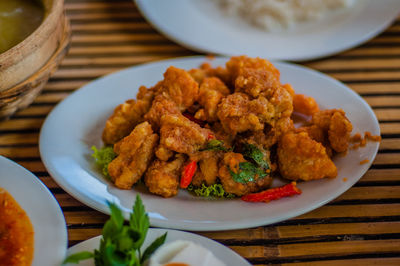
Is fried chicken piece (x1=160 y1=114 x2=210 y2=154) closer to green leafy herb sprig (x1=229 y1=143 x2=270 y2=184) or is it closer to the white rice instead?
green leafy herb sprig (x1=229 y1=143 x2=270 y2=184)

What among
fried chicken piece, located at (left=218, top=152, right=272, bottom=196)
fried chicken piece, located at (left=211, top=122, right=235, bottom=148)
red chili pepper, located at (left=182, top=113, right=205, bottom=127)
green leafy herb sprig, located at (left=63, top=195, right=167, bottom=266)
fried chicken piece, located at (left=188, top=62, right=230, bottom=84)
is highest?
Result: fried chicken piece, located at (left=188, top=62, right=230, bottom=84)

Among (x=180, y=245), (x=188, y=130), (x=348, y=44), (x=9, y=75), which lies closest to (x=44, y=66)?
(x=9, y=75)

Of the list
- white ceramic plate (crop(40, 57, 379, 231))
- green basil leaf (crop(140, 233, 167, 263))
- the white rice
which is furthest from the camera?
the white rice

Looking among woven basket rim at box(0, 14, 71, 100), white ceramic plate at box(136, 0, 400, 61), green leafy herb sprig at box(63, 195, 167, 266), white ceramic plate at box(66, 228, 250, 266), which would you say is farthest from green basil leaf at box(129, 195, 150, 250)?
white ceramic plate at box(136, 0, 400, 61)

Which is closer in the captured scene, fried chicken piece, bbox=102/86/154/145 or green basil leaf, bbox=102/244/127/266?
green basil leaf, bbox=102/244/127/266

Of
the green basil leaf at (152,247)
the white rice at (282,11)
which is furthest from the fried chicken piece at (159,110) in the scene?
the white rice at (282,11)

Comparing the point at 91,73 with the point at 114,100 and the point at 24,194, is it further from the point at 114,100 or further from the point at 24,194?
the point at 24,194
